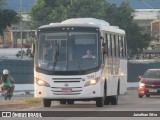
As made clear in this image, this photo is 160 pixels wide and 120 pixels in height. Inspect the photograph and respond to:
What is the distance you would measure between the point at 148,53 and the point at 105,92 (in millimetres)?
64878

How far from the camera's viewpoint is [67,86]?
92.4ft

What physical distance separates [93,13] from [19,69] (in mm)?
19960

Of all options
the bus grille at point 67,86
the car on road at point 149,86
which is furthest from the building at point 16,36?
the bus grille at point 67,86

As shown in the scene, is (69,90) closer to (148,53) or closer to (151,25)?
(148,53)

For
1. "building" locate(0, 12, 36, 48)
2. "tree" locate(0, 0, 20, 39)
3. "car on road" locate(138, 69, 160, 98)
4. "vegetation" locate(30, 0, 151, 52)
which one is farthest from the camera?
"building" locate(0, 12, 36, 48)

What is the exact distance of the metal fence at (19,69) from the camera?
52.2 meters

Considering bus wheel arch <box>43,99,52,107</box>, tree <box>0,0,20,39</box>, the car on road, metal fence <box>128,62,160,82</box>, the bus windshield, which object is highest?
tree <box>0,0,20,39</box>

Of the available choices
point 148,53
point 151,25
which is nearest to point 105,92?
point 148,53

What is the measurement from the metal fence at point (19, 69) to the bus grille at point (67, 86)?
77.5 ft

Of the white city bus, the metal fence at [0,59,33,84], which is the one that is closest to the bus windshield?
the white city bus

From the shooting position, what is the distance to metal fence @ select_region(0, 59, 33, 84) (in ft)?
171

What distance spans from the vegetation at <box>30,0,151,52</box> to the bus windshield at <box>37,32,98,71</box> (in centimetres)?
4198

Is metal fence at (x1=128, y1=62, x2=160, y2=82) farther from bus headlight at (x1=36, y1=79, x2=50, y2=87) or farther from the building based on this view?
bus headlight at (x1=36, y1=79, x2=50, y2=87)

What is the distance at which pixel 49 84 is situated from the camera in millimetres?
28344
